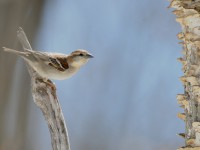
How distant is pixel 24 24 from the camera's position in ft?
8.83

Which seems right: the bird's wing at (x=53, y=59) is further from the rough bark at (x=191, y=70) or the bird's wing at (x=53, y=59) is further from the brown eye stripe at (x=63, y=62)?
the rough bark at (x=191, y=70)

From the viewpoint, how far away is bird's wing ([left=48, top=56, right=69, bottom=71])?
218cm

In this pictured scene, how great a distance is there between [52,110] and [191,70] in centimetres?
64

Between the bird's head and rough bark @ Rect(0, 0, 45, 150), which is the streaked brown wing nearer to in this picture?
the bird's head

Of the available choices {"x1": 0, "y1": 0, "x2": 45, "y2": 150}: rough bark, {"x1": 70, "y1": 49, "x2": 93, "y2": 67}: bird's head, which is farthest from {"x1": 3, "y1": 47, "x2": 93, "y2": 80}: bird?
{"x1": 0, "y1": 0, "x2": 45, "y2": 150}: rough bark

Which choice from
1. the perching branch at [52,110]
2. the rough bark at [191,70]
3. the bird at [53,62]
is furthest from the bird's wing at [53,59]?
the rough bark at [191,70]

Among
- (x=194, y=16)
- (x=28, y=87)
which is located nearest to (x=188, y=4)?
(x=194, y=16)

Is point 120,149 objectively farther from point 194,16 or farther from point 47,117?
point 194,16

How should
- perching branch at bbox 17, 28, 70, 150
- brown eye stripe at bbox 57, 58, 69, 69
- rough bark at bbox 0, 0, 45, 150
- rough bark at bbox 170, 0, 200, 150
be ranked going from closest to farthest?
rough bark at bbox 170, 0, 200, 150 < perching branch at bbox 17, 28, 70, 150 < brown eye stripe at bbox 57, 58, 69, 69 < rough bark at bbox 0, 0, 45, 150

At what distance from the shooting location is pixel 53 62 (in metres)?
2.19

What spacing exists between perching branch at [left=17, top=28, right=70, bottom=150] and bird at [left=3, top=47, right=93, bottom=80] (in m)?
0.07

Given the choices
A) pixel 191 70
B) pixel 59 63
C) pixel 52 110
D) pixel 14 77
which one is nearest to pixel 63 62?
pixel 59 63

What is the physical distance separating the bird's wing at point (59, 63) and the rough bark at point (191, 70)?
0.85 meters

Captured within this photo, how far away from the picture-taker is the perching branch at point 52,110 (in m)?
1.81
